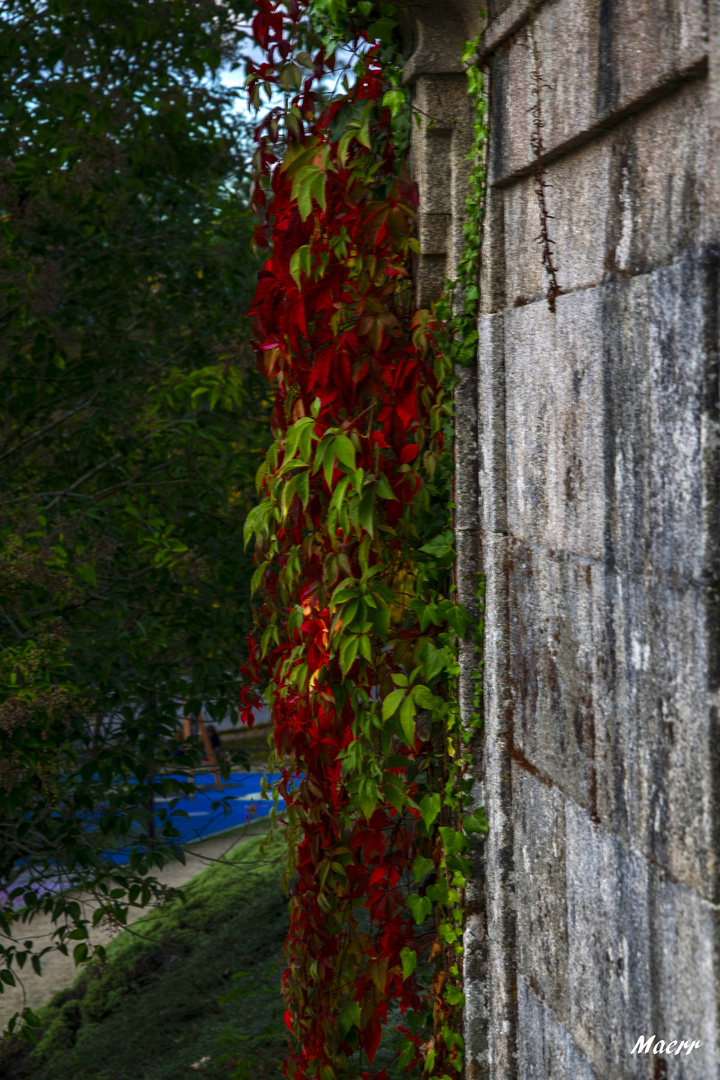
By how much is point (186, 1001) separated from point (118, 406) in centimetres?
344

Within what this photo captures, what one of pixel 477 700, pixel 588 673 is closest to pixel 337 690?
pixel 477 700

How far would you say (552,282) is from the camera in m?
1.88

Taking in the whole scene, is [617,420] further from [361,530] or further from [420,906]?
[420,906]

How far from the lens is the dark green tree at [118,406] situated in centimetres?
389

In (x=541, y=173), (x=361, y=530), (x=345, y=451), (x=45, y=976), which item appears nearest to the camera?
(x=541, y=173)

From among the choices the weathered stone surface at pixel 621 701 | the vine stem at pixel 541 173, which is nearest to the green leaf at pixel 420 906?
the weathered stone surface at pixel 621 701

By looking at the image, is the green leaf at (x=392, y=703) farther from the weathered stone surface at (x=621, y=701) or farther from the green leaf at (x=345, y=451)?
the green leaf at (x=345, y=451)

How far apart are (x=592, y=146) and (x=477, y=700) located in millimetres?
1227

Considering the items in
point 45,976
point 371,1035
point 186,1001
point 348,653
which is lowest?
point 45,976

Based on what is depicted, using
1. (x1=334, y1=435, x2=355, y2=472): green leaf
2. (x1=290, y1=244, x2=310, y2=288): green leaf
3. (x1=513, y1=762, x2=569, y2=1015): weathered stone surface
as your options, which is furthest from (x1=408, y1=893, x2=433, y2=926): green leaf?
(x1=290, y1=244, x2=310, y2=288): green leaf

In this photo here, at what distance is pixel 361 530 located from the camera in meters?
2.38

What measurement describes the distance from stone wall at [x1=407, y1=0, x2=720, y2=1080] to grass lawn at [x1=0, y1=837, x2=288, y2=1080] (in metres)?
2.32

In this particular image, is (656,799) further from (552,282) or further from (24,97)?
(24,97)

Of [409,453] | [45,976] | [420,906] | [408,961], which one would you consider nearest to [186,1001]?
[45,976]
